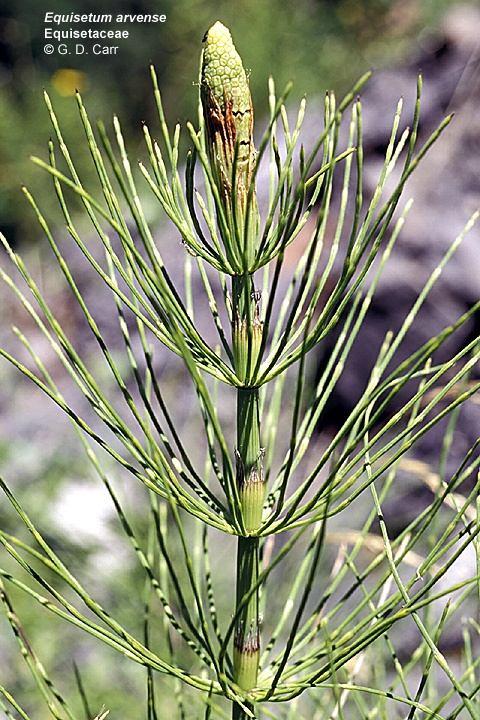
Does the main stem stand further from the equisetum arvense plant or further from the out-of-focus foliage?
the out-of-focus foliage

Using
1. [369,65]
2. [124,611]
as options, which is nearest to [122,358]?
[124,611]

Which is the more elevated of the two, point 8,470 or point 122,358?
point 122,358

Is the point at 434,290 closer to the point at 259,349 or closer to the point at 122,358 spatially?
the point at 122,358

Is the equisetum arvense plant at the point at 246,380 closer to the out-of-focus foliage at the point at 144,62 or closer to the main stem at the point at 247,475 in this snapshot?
the main stem at the point at 247,475

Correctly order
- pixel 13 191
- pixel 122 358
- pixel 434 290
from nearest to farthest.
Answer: pixel 434 290, pixel 122 358, pixel 13 191

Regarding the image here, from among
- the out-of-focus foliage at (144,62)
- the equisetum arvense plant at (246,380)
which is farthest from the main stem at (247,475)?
the out-of-focus foliage at (144,62)
